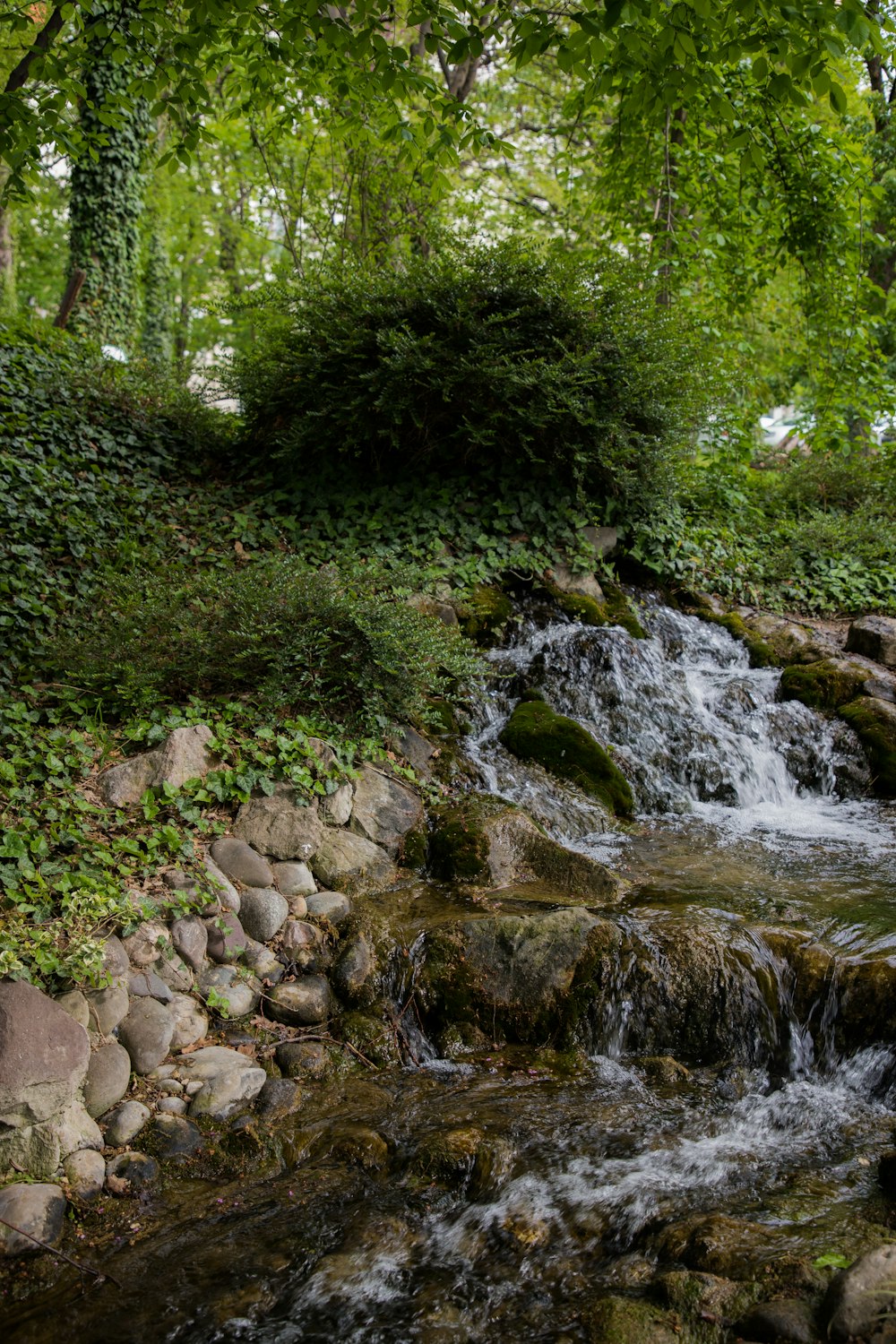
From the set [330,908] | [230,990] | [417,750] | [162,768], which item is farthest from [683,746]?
[230,990]

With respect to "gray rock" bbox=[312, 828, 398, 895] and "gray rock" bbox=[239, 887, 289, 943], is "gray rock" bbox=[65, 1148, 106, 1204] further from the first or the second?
"gray rock" bbox=[312, 828, 398, 895]

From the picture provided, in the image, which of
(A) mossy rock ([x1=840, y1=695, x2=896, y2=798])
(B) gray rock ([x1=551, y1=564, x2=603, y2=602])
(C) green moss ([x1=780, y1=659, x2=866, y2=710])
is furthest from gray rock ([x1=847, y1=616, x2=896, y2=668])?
(B) gray rock ([x1=551, y1=564, x2=603, y2=602])

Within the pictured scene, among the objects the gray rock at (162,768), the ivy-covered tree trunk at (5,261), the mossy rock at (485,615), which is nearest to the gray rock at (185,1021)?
the gray rock at (162,768)

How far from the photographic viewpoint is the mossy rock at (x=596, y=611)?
8125 millimetres

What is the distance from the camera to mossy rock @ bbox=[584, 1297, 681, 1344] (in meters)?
2.32

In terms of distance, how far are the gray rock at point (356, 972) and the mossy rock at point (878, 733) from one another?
465 cm

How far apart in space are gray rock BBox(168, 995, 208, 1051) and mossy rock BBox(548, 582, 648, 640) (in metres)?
A: 5.28

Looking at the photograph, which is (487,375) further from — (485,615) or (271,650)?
(271,650)

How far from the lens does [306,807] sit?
483 centimetres

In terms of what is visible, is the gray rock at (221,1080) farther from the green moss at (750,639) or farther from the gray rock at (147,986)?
the green moss at (750,639)

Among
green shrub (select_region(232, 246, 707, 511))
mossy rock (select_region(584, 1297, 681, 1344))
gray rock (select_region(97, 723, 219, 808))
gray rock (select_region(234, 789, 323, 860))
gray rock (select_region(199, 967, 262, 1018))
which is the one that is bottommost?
mossy rock (select_region(584, 1297, 681, 1344))

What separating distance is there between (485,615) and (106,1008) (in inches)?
193

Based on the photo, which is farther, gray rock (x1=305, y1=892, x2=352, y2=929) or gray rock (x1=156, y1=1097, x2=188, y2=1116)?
gray rock (x1=305, y1=892, x2=352, y2=929)

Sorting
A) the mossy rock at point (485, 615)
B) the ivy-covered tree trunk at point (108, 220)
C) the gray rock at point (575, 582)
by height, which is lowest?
the mossy rock at point (485, 615)
